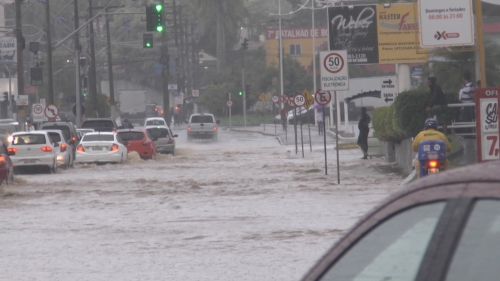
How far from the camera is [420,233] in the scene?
2719 mm

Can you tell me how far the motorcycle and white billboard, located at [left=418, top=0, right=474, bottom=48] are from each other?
752 cm

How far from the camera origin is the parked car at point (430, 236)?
2.56 m

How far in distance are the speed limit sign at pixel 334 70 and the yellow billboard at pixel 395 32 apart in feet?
59.9

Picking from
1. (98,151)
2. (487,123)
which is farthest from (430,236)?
(98,151)

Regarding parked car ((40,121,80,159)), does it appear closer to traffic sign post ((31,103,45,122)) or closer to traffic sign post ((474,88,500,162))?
traffic sign post ((31,103,45,122))

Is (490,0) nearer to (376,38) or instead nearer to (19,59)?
(376,38)

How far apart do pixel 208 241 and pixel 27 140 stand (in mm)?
18442

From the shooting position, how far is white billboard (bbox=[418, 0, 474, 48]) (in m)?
22.3

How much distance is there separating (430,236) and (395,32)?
40117 millimetres

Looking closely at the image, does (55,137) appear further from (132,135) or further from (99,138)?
(132,135)

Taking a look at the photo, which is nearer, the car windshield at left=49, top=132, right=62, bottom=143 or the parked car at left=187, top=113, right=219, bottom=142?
the car windshield at left=49, top=132, right=62, bottom=143

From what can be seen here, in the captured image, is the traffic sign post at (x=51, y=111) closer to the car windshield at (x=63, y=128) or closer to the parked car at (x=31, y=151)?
the car windshield at (x=63, y=128)

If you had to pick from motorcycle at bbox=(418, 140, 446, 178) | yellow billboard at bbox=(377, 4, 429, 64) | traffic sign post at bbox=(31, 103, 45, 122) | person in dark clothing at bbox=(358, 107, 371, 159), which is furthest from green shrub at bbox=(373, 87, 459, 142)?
traffic sign post at bbox=(31, 103, 45, 122)

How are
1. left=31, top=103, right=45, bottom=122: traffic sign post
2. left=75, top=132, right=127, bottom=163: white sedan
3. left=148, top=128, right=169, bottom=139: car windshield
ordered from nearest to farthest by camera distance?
left=75, top=132, right=127, bottom=163: white sedan → left=31, top=103, right=45, bottom=122: traffic sign post → left=148, top=128, right=169, bottom=139: car windshield
